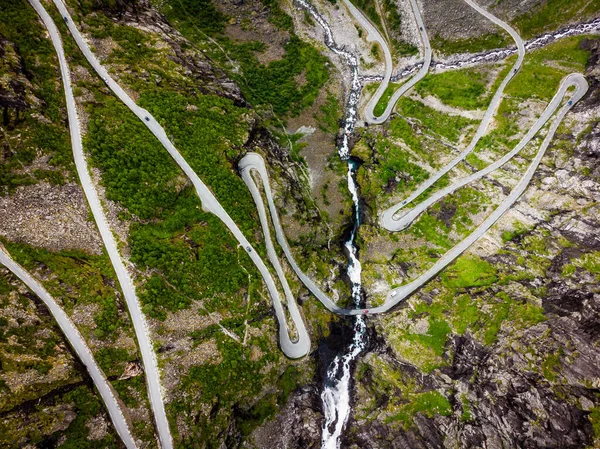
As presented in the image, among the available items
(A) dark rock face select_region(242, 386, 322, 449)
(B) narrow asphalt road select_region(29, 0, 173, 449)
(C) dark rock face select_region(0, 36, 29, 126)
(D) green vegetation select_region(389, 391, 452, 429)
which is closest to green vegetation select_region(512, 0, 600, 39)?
(D) green vegetation select_region(389, 391, 452, 429)

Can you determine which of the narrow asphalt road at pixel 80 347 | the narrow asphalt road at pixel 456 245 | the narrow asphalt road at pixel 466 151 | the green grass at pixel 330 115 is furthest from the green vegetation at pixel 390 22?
the narrow asphalt road at pixel 80 347

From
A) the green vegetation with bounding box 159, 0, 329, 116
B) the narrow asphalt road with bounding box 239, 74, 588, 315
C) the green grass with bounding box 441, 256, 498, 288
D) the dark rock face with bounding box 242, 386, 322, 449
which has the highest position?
the green vegetation with bounding box 159, 0, 329, 116

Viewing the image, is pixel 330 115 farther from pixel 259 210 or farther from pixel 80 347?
pixel 80 347

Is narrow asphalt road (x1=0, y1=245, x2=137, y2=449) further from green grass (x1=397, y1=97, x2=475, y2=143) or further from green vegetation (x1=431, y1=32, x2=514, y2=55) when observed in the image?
green vegetation (x1=431, y1=32, x2=514, y2=55)

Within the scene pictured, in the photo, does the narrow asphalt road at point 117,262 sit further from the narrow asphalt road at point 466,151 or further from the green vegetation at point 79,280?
the narrow asphalt road at point 466,151

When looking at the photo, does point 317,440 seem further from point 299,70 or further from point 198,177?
point 299,70

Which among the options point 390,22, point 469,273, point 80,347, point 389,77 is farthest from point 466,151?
point 80,347

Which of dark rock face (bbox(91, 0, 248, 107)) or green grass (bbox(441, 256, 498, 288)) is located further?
dark rock face (bbox(91, 0, 248, 107))
